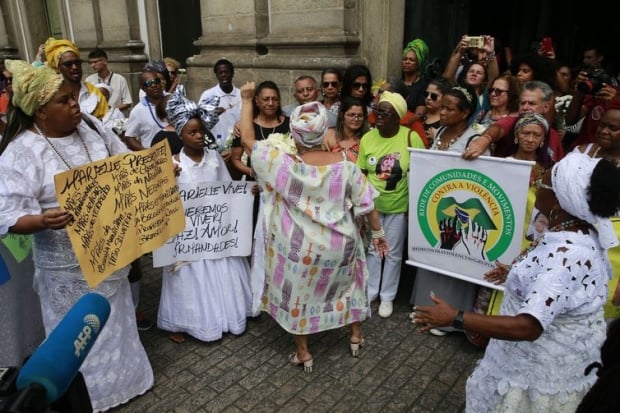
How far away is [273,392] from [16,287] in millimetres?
2013

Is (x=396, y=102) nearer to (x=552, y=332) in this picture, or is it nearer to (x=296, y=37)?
(x=552, y=332)

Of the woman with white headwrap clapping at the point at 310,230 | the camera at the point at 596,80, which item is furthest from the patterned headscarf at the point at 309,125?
the camera at the point at 596,80

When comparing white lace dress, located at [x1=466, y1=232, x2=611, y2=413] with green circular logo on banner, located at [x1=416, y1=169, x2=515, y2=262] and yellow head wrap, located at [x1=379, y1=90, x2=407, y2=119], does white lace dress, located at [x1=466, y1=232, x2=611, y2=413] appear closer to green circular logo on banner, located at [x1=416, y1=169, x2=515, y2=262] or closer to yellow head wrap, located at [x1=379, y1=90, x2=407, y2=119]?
green circular logo on banner, located at [x1=416, y1=169, x2=515, y2=262]

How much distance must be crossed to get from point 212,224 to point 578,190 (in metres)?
2.76

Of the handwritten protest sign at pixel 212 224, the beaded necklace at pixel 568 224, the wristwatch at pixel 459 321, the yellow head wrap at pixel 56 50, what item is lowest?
the handwritten protest sign at pixel 212 224

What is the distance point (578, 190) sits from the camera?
168cm

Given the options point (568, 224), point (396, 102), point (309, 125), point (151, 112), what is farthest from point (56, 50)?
point (568, 224)

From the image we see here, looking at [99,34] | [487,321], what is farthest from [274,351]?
[99,34]

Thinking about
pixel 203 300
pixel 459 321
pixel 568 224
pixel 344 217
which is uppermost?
pixel 568 224

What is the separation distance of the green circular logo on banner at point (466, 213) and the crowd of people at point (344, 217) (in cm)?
16

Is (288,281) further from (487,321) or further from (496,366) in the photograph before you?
(487,321)

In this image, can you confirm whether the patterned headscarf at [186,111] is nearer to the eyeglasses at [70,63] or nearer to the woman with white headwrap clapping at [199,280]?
the woman with white headwrap clapping at [199,280]

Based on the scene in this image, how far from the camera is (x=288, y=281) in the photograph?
3311 mm

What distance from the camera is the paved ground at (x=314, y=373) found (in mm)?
3123
